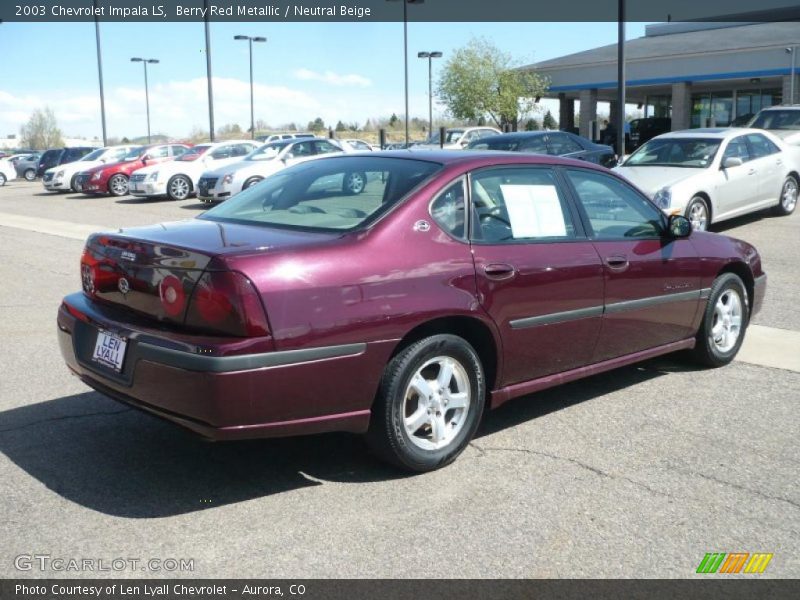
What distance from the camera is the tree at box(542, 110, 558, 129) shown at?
5831cm

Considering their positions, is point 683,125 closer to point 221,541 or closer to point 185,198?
point 185,198

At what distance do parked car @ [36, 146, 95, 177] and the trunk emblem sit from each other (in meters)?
33.7

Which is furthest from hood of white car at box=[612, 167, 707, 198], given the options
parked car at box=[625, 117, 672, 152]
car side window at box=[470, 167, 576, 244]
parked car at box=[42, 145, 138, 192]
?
Answer: parked car at box=[625, 117, 672, 152]

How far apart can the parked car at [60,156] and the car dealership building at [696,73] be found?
75.6 feet

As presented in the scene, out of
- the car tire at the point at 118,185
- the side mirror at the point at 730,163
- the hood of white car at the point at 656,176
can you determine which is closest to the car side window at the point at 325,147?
the car tire at the point at 118,185

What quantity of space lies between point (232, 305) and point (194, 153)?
22.4m

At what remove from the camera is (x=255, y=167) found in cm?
2027

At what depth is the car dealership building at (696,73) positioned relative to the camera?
125ft

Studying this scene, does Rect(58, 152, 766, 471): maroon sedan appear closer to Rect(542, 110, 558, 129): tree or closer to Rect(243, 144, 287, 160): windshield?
Rect(243, 144, 287, 160): windshield

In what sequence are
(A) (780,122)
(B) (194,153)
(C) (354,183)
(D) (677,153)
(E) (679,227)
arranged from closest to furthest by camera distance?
(C) (354,183)
(E) (679,227)
(D) (677,153)
(A) (780,122)
(B) (194,153)

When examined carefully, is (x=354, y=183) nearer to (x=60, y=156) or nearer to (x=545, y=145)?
(x=545, y=145)

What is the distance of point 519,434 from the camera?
491cm

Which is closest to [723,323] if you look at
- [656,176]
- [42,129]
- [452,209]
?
[452,209]

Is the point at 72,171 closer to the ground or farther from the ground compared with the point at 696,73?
closer to the ground
